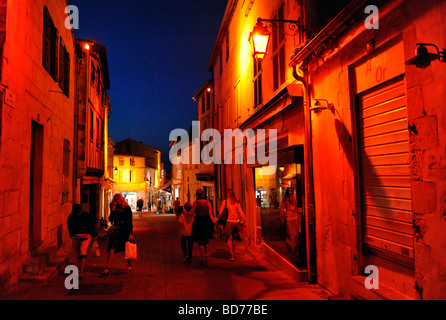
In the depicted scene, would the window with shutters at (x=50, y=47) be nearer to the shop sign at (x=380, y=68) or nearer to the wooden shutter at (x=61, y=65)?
the wooden shutter at (x=61, y=65)

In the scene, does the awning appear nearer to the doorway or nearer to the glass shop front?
the glass shop front

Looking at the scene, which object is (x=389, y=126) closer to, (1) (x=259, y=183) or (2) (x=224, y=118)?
(1) (x=259, y=183)

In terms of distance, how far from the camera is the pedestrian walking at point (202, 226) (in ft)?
26.9

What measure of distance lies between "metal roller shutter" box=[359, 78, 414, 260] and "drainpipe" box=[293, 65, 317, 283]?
1.35 metres

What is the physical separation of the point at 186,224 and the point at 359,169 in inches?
189

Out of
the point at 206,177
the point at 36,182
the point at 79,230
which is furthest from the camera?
the point at 206,177

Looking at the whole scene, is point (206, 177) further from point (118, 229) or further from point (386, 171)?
point (386, 171)

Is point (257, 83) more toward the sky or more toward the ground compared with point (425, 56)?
more toward the sky

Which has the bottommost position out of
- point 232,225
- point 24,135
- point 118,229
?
point 232,225

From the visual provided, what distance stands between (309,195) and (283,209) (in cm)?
235

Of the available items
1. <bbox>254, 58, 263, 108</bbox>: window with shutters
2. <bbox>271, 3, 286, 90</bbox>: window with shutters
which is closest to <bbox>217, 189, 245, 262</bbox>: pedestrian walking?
<bbox>271, 3, 286, 90</bbox>: window with shutters

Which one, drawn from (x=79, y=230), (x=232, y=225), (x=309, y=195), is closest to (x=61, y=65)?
(x=79, y=230)

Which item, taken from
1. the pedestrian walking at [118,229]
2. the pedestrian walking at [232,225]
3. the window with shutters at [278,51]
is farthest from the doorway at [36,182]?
the window with shutters at [278,51]

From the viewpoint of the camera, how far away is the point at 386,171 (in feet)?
14.6
